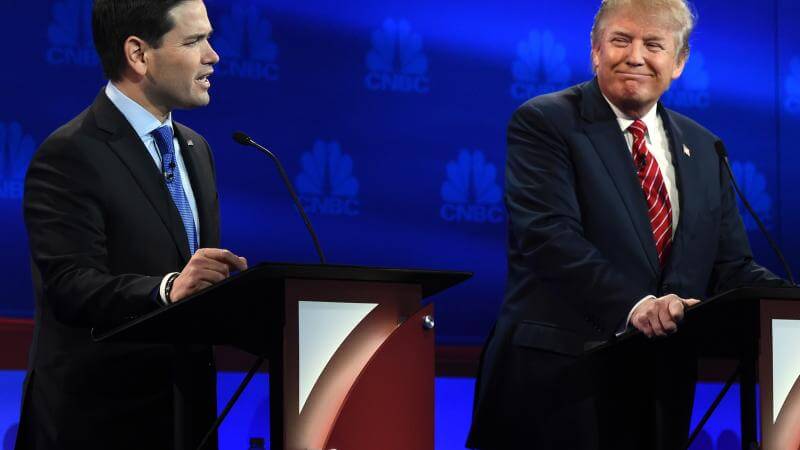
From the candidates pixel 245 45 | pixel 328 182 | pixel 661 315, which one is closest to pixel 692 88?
pixel 328 182

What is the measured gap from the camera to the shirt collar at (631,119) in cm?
278

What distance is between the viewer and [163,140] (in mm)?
2414

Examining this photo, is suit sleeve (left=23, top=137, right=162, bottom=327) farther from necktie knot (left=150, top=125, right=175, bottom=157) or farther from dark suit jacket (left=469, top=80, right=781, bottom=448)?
dark suit jacket (left=469, top=80, right=781, bottom=448)

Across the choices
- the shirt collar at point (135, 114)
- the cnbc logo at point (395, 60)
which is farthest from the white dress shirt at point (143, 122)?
the cnbc logo at point (395, 60)

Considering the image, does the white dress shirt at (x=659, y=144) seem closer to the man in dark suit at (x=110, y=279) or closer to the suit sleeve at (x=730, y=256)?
the suit sleeve at (x=730, y=256)

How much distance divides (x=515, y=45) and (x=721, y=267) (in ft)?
6.12

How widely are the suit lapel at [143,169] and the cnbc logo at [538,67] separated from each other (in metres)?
2.33

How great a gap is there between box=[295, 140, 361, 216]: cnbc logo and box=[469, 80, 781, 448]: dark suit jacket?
4.80ft

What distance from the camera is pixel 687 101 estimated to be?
15.0ft

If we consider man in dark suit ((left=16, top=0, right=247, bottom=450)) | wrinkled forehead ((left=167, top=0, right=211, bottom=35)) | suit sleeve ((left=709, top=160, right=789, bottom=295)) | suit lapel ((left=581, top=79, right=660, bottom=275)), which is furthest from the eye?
man in dark suit ((left=16, top=0, right=247, bottom=450))

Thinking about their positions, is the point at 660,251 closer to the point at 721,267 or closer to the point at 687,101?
the point at 721,267

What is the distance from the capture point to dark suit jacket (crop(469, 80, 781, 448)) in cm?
256

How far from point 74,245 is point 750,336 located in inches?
53.1

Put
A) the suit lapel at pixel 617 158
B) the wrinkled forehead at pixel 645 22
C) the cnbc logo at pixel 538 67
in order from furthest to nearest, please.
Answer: the cnbc logo at pixel 538 67
the wrinkled forehead at pixel 645 22
the suit lapel at pixel 617 158
